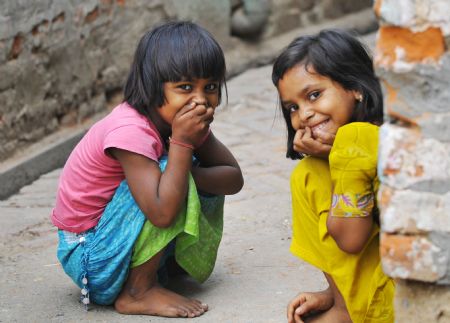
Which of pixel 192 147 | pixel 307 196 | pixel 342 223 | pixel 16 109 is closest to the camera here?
pixel 342 223

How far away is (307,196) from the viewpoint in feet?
9.46

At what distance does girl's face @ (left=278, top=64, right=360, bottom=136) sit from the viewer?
280cm

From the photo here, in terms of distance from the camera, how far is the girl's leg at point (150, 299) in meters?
3.15

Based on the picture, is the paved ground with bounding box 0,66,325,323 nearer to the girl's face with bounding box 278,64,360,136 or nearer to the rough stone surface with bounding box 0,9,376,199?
the rough stone surface with bounding box 0,9,376,199

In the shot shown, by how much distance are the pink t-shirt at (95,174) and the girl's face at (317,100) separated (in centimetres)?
→ 55

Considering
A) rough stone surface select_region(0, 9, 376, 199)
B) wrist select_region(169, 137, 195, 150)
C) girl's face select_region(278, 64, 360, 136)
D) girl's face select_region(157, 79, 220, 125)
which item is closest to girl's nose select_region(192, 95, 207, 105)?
girl's face select_region(157, 79, 220, 125)

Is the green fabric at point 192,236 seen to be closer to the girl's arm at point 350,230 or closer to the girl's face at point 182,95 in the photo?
the girl's face at point 182,95

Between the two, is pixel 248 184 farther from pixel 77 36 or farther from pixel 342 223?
pixel 342 223

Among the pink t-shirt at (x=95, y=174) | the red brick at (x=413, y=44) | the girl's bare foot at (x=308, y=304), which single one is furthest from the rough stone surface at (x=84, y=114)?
the red brick at (x=413, y=44)

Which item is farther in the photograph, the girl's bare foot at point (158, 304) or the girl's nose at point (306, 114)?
the girl's bare foot at point (158, 304)

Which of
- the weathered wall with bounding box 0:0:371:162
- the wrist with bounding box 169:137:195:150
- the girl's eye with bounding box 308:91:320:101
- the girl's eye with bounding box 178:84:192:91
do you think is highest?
the girl's eye with bounding box 308:91:320:101

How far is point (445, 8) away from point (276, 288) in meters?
1.44

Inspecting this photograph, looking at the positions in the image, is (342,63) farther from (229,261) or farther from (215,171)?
(229,261)

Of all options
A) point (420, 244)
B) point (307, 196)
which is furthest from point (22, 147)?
point (420, 244)
